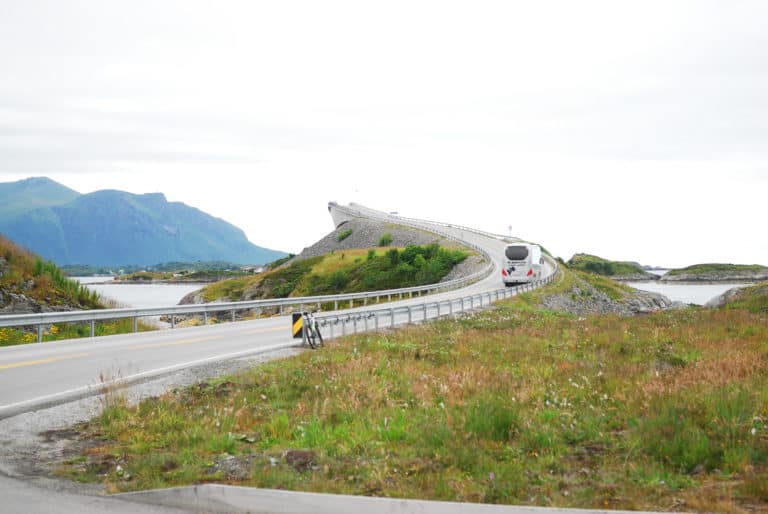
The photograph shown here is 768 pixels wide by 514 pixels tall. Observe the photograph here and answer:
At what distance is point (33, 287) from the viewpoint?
87.4ft

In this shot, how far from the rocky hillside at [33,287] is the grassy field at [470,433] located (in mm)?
14782

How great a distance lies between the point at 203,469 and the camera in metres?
7.96

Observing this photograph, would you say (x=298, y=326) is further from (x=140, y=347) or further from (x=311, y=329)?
(x=140, y=347)

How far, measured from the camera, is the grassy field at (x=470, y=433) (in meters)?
7.04

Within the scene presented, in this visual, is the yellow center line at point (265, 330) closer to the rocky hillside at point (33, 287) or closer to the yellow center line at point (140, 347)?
the yellow center line at point (140, 347)

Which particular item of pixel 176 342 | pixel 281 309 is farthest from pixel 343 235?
pixel 176 342

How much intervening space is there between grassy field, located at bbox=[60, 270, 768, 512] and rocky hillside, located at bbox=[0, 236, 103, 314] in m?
14.8

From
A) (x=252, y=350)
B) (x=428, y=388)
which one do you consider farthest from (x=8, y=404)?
(x=252, y=350)

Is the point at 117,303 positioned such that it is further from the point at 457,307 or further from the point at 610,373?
the point at 610,373

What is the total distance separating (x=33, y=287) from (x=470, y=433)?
74.5 ft

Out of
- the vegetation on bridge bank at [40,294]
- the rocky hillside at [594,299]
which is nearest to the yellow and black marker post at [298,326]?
the vegetation on bridge bank at [40,294]

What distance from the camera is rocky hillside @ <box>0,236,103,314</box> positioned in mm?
25312

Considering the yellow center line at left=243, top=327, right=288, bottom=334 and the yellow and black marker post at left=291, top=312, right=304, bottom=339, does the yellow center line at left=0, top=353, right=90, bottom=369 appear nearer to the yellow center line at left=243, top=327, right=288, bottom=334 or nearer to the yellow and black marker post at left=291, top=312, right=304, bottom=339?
the yellow and black marker post at left=291, top=312, right=304, bottom=339

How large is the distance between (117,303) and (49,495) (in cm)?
2617
